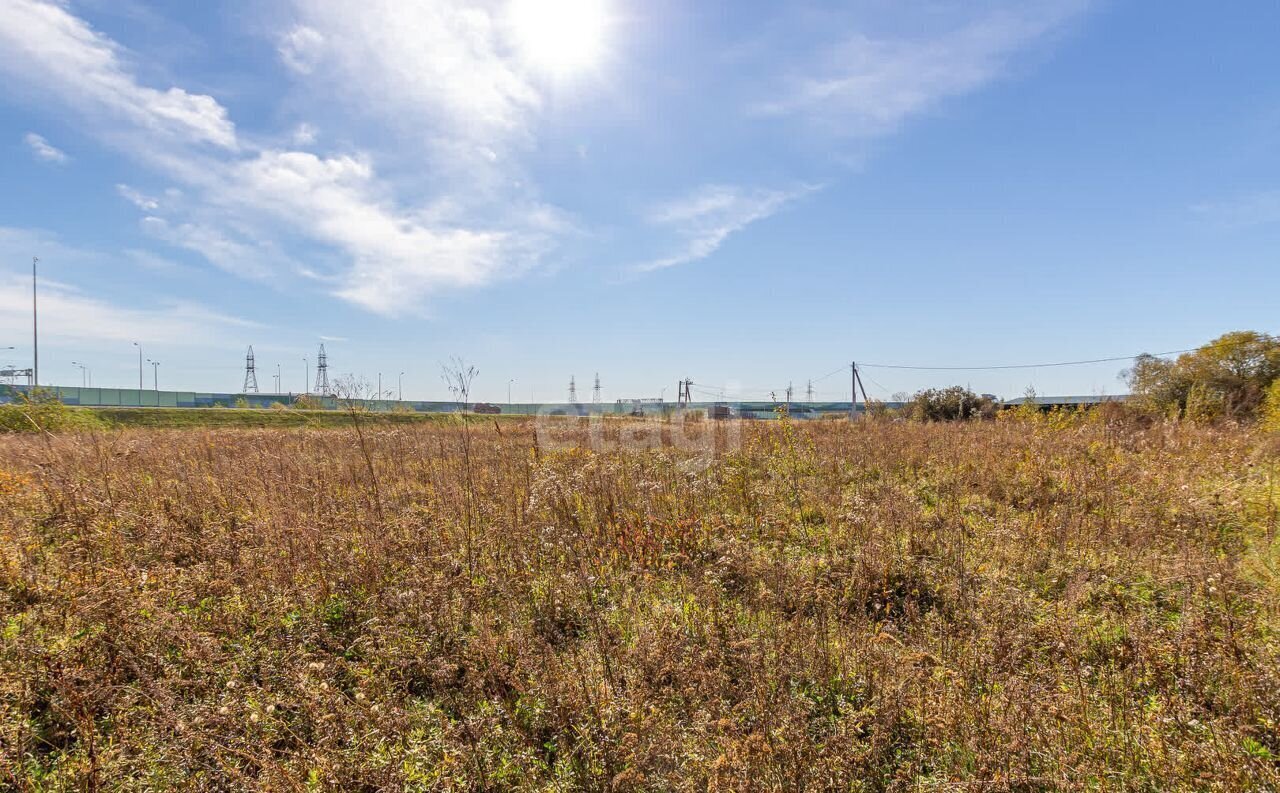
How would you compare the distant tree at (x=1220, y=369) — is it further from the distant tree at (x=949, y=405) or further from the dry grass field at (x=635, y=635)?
the dry grass field at (x=635, y=635)

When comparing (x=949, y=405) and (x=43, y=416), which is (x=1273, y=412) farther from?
(x=43, y=416)

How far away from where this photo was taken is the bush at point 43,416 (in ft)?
32.4

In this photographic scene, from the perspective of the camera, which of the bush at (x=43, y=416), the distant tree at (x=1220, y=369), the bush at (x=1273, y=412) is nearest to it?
the bush at (x=1273, y=412)

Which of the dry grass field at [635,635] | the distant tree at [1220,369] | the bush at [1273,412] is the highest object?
the distant tree at [1220,369]

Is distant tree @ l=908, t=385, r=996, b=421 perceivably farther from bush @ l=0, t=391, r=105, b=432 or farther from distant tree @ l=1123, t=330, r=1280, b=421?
bush @ l=0, t=391, r=105, b=432

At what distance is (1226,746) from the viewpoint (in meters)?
2.08

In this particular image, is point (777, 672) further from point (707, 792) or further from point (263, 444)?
point (263, 444)

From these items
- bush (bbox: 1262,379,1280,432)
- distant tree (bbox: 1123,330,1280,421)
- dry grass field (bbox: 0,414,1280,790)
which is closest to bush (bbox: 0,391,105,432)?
dry grass field (bbox: 0,414,1280,790)

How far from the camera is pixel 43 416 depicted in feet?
33.8

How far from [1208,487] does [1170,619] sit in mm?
3424

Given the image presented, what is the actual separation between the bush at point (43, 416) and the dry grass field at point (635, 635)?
6.15 metres

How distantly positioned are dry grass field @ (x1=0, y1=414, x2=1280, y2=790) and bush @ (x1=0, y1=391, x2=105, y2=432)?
6145 millimetres

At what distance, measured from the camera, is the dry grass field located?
2.18 metres

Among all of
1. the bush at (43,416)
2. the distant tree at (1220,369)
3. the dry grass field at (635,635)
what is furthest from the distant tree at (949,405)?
the bush at (43,416)
